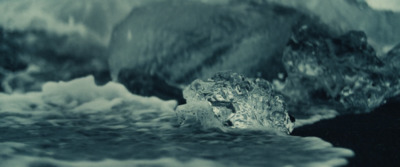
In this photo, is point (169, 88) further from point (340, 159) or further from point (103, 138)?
point (340, 159)

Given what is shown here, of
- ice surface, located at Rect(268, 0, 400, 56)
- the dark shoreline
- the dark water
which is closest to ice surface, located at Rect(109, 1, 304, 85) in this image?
the dark water

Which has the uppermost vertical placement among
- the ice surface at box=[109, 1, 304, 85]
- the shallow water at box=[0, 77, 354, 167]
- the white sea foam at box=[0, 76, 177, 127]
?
the ice surface at box=[109, 1, 304, 85]

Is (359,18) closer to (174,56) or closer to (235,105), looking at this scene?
(174,56)

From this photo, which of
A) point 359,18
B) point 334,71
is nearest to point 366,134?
point 334,71

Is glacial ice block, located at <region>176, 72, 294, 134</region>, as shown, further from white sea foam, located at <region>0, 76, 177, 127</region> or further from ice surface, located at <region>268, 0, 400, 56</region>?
ice surface, located at <region>268, 0, 400, 56</region>

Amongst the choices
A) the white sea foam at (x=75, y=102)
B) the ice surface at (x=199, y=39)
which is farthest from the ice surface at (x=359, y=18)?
the white sea foam at (x=75, y=102)

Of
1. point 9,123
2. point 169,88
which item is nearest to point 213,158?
point 9,123
